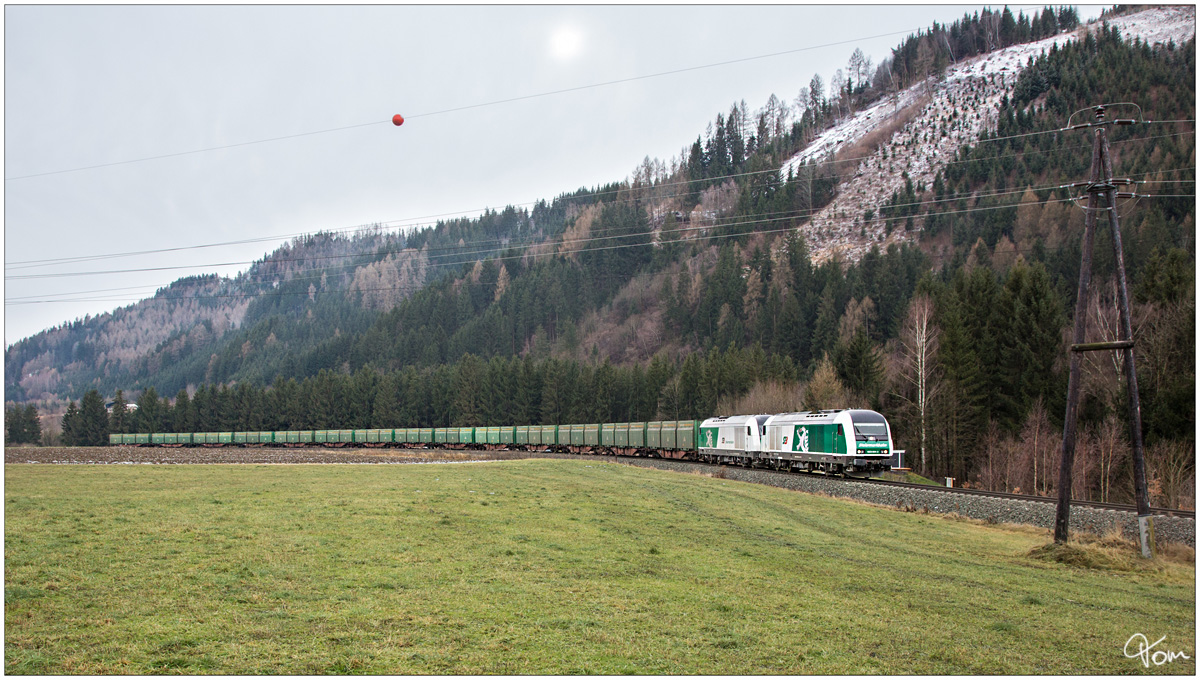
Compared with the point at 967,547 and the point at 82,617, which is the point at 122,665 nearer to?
the point at 82,617

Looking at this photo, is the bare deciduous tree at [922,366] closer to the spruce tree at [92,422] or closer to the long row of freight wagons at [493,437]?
the long row of freight wagons at [493,437]

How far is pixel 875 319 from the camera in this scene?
11619 centimetres

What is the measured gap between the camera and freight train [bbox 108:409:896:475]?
127 feet

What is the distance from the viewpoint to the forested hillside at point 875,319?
2142 inches

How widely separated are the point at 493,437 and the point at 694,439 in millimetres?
32562

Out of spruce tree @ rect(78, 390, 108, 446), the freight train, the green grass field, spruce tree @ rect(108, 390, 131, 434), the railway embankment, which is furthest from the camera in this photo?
spruce tree @ rect(108, 390, 131, 434)

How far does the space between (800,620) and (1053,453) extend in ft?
150

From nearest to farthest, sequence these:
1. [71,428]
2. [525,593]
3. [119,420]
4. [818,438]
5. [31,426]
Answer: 1. [525,593]
2. [818,438]
3. [31,426]
4. [71,428]
5. [119,420]

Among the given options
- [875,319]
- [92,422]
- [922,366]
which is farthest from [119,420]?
[922,366]

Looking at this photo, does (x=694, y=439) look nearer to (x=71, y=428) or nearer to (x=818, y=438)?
(x=818, y=438)

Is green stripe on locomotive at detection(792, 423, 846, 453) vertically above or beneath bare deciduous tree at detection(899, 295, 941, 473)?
beneath

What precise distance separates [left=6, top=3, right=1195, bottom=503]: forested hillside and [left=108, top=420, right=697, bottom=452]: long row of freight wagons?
1245 cm
